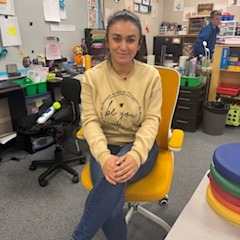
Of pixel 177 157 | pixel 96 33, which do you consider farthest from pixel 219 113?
pixel 96 33

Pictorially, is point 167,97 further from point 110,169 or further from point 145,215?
point 145,215

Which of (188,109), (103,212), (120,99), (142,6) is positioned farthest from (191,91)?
(142,6)

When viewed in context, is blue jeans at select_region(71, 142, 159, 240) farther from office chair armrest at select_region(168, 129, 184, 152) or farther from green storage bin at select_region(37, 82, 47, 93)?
green storage bin at select_region(37, 82, 47, 93)

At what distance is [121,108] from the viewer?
3.97 ft

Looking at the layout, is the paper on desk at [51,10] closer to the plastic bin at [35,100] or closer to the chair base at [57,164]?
the plastic bin at [35,100]

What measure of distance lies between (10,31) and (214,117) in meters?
2.35

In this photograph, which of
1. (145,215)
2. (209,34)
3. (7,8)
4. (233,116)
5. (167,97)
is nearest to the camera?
(167,97)

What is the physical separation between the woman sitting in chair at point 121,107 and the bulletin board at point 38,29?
1572 millimetres

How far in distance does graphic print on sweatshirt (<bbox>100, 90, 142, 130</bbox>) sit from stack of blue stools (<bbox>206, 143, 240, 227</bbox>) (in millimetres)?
464

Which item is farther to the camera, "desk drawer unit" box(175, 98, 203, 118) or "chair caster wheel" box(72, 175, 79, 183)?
"desk drawer unit" box(175, 98, 203, 118)

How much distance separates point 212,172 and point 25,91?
1992 millimetres

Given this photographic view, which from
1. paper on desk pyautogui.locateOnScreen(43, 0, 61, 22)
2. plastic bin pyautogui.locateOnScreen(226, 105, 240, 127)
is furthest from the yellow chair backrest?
plastic bin pyautogui.locateOnScreen(226, 105, 240, 127)

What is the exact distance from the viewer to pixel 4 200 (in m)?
1.77

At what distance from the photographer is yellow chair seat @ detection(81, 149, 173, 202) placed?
108cm
